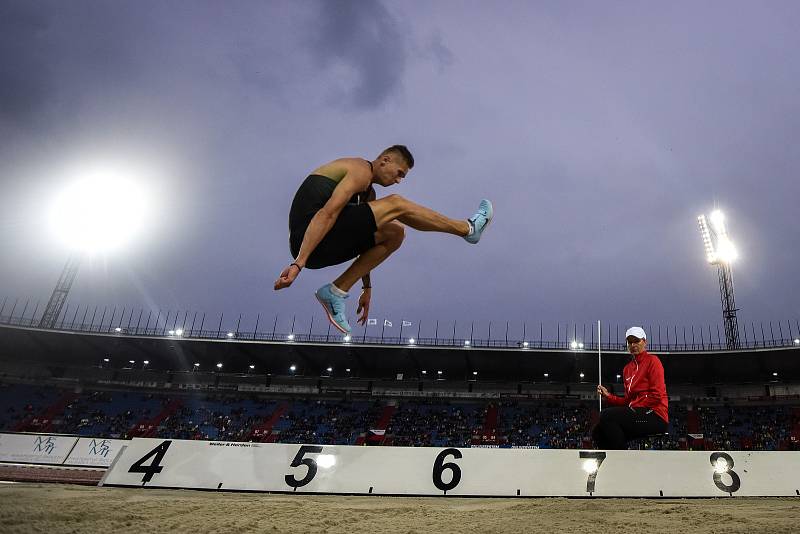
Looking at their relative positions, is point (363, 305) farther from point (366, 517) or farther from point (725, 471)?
point (725, 471)

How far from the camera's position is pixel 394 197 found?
5195 millimetres

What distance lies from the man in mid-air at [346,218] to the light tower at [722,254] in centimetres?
4442

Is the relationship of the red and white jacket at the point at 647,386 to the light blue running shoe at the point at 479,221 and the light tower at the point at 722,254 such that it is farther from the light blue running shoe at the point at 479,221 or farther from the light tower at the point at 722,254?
the light tower at the point at 722,254

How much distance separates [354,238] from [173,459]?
22.3 feet

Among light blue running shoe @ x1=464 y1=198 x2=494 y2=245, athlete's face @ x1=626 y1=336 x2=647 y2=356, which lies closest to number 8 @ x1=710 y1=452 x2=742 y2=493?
athlete's face @ x1=626 y1=336 x2=647 y2=356

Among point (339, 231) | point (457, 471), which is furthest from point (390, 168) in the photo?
point (457, 471)

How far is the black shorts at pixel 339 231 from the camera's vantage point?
201 inches

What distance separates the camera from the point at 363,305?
6625mm

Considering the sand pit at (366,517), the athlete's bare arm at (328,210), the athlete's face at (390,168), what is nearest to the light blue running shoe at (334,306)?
the athlete's bare arm at (328,210)

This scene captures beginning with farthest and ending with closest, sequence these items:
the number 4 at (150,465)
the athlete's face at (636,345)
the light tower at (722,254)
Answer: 1. the light tower at (722,254)
2. the number 4 at (150,465)
3. the athlete's face at (636,345)

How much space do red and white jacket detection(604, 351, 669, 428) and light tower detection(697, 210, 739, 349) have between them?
41.3 m

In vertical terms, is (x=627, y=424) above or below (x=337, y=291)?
below

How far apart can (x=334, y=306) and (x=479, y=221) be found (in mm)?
1941

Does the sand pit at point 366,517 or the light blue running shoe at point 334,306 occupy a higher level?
the light blue running shoe at point 334,306
